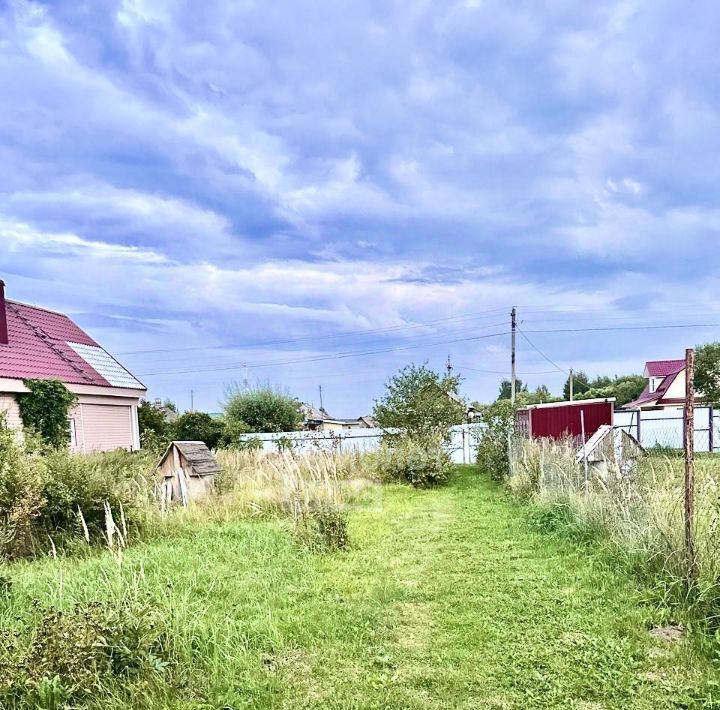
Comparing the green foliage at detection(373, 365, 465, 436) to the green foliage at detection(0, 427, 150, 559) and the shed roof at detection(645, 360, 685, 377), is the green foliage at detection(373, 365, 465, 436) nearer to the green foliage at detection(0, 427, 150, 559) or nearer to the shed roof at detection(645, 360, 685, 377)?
the green foliage at detection(0, 427, 150, 559)

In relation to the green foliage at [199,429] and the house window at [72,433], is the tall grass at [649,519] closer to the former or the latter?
the house window at [72,433]

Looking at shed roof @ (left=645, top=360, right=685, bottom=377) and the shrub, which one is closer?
the shrub

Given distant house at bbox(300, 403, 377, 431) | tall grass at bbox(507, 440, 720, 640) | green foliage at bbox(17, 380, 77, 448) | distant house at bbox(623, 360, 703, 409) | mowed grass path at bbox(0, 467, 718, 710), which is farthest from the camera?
distant house at bbox(623, 360, 703, 409)

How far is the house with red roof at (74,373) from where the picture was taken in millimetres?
13273

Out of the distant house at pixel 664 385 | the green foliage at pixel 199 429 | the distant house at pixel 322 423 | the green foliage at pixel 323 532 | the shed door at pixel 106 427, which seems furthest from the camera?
the distant house at pixel 664 385

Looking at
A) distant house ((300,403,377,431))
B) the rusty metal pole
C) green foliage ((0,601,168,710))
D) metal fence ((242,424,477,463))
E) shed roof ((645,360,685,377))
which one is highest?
shed roof ((645,360,685,377))

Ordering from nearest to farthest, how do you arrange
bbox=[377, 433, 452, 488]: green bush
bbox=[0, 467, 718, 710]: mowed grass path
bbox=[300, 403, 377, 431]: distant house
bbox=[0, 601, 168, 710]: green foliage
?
bbox=[0, 601, 168, 710]: green foliage
bbox=[0, 467, 718, 710]: mowed grass path
bbox=[377, 433, 452, 488]: green bush
bbox=[300, 403, 377, 431]: distant house

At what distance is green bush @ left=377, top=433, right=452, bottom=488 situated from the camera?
12.2 meters

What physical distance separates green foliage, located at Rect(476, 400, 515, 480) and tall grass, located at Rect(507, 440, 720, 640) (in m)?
4.92

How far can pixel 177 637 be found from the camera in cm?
331

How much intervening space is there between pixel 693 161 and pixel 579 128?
171 cm

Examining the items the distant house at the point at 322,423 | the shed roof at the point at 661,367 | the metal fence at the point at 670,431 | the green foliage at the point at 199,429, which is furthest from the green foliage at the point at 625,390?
the green foliage at the point at 199,429

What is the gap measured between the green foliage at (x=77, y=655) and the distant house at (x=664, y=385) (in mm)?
32606

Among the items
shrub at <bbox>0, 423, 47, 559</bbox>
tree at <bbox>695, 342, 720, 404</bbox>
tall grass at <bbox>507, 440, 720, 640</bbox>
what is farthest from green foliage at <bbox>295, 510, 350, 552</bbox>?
tree at <bbox>695, 342, 720, 404</bbox>
